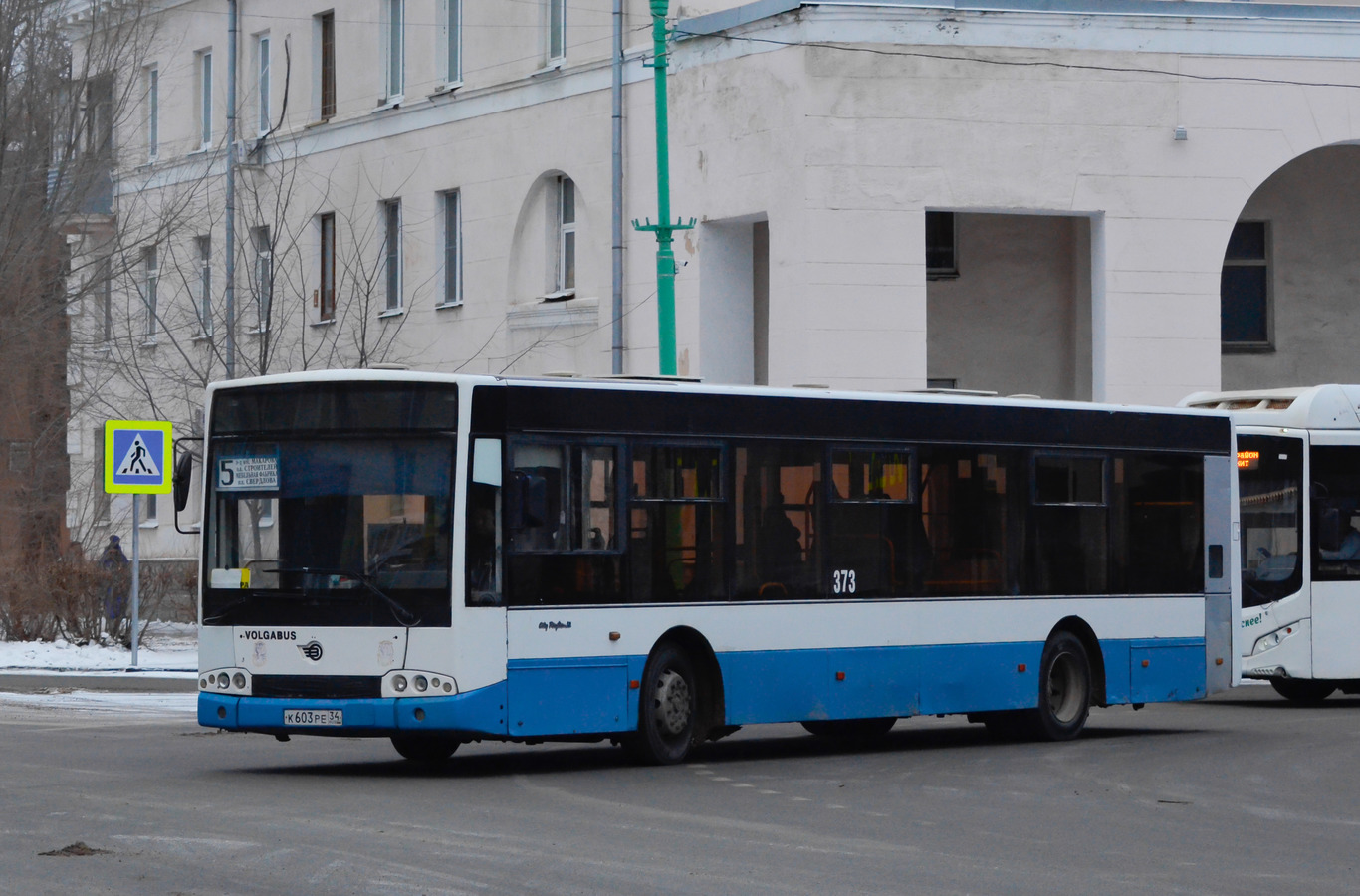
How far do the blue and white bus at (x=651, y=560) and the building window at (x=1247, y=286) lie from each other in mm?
15871

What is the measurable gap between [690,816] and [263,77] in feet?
104

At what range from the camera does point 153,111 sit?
150 feet

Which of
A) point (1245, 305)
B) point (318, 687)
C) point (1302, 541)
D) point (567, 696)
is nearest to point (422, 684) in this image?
point (318, 687)

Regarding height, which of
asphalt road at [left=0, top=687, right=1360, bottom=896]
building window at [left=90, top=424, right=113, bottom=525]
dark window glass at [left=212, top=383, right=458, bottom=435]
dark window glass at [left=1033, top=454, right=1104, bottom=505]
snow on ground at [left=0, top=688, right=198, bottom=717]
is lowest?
asphalt road at [left=0, top=687, right=1360, bottom=896]

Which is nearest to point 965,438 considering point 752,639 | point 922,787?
point 752,639

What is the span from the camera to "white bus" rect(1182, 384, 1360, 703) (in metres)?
23.8

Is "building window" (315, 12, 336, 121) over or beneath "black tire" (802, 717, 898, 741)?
over

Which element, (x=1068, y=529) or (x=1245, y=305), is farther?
(x=1245, y=305)

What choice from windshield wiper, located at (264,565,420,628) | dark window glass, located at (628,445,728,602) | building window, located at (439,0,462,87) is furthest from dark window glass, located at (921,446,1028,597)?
building window, located at (439,0,462,87)

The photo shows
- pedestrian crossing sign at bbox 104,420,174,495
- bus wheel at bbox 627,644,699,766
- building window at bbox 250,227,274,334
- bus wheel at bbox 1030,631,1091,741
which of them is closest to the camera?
bus wheel at bbox 627,644,699,766

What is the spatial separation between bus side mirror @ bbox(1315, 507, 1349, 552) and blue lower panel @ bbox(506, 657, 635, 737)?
10662mm

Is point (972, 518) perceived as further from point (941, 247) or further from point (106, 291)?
point (106, 291)

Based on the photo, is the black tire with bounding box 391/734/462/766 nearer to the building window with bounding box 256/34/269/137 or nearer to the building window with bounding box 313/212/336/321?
the building window with bounding box 313/212/336/321

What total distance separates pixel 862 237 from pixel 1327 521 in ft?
26.7
